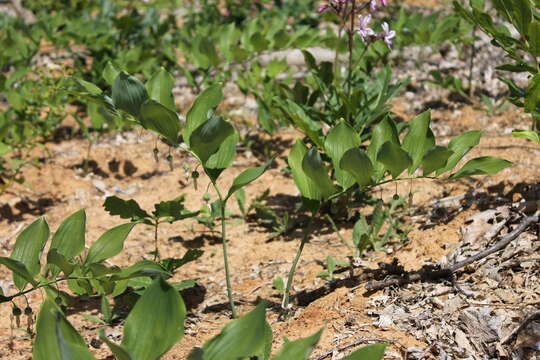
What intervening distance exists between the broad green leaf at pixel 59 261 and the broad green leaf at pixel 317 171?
71 centimetres

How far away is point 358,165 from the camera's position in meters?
1.80

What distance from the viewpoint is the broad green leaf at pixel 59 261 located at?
5.28ft

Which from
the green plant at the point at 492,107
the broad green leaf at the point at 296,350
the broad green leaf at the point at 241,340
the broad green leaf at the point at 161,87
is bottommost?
the green plant at the point at 492,107

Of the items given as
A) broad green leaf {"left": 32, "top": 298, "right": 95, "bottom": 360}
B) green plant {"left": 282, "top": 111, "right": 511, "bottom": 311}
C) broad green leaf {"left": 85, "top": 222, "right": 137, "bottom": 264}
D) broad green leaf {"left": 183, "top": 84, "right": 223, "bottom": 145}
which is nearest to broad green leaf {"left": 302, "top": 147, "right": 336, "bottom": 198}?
green plant {"left": 282, "top": 111, "right": 511, "bottom": 311}

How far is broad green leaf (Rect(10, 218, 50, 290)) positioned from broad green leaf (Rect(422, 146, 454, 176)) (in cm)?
109

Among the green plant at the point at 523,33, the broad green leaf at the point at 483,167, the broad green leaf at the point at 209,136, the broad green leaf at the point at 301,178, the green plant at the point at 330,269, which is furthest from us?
the green plant at the point at 330,269

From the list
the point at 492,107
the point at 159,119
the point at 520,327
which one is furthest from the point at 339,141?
the point at 492,107

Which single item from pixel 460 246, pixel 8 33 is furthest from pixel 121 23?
pixel 460 246

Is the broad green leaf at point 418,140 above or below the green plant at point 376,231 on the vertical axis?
above

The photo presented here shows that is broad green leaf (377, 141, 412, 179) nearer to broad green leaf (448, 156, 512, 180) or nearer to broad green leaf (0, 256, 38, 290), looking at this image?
broad green leaf (448, 156, 512, 180)

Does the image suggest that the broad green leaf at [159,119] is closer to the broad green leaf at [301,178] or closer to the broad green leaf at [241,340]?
the broad green leaf at [301,178]

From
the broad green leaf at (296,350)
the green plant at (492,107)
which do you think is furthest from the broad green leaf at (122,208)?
the green plant at (492,107)

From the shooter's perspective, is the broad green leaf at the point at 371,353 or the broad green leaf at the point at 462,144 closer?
the broad green leaf at the point at 371,353

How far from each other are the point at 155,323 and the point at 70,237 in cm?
60
